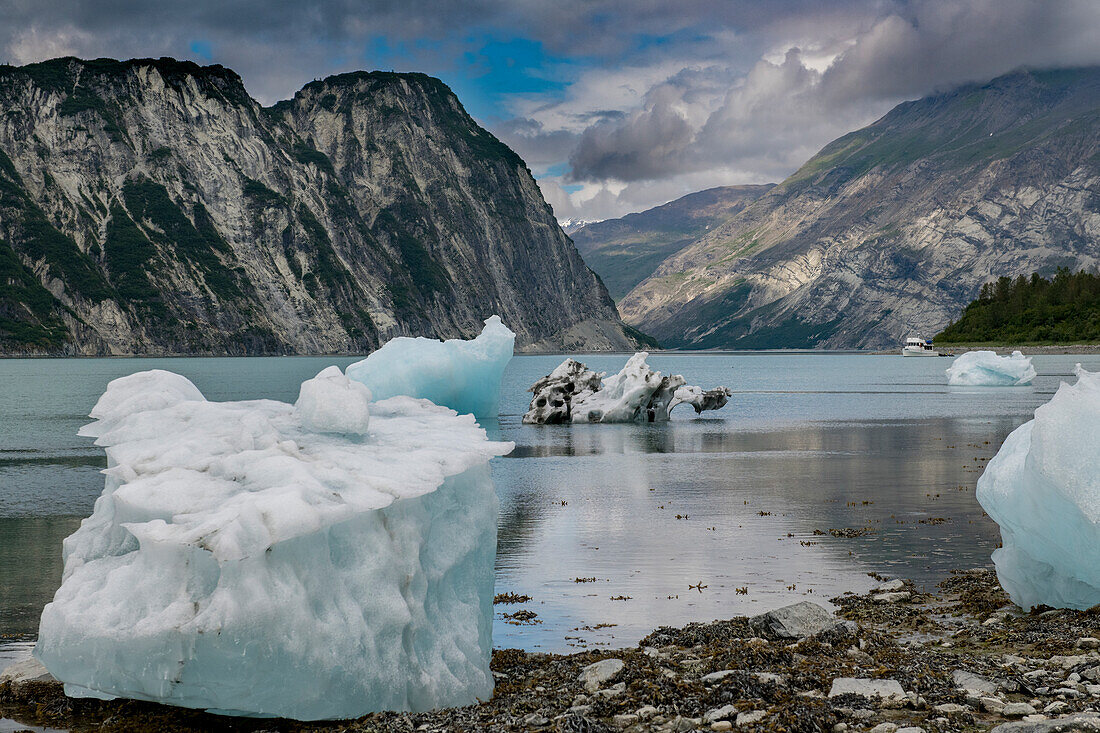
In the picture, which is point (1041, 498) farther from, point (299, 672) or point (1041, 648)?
point (299, 672)

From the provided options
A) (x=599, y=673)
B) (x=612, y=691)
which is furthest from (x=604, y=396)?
(x=612, y=691)

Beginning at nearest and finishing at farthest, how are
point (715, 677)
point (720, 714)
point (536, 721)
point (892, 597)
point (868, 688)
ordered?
point (720, 714) → point (536, 721) → point (868, 688) → point (715, 677) → point (892, 597)

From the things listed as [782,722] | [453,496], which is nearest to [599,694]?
[782,722]

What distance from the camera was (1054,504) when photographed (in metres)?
13.7

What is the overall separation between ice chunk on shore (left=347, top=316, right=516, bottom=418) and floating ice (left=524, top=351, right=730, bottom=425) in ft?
14.8

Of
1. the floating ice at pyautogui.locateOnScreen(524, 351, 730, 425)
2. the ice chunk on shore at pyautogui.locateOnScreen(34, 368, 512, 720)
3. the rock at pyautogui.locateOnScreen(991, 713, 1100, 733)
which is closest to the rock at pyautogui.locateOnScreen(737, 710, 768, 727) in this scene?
the rock at pyautogui.locateOnScreen(991, 713, 1100, 733)

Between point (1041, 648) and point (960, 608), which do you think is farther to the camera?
point (960, 608)

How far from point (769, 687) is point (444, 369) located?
141 feet

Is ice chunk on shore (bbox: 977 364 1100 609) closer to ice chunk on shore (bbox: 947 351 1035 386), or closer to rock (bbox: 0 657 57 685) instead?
rock (bbox: 0 657 57 685)

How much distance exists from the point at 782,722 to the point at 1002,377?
11106cm

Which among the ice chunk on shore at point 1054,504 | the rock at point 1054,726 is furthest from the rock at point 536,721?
the ice chunk on shore at point 1054,504

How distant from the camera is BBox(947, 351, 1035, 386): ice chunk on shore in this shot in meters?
105

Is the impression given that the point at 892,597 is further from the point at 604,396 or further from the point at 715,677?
the point at 604,396

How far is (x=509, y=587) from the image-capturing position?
697 inches
